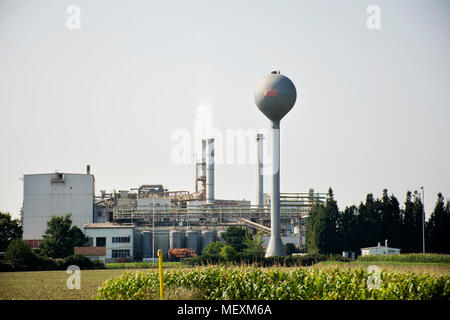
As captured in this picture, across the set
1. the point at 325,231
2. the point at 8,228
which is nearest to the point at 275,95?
the point at 325,231

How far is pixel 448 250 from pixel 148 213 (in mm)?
43051

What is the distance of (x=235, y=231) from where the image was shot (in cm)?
7388

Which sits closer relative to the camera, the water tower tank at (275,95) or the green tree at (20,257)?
the green tree at (20,257)

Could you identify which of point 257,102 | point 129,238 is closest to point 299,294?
point 257,102

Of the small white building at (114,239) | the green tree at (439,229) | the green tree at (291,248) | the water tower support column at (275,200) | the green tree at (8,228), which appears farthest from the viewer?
the green tree at (8,228)

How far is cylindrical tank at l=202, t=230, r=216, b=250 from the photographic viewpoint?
3251 inches

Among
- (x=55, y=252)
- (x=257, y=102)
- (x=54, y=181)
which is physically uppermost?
(x=257, y=102)

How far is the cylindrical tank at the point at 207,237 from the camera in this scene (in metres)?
82.6

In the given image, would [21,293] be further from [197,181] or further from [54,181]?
[197,181]

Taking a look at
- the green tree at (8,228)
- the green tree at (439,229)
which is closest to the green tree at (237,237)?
the green tree at (439,229)

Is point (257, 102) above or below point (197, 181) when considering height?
above

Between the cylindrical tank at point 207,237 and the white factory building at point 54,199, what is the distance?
18.8 metres

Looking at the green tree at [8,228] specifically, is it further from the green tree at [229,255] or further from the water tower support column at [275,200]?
the water tower support column at [275,200]

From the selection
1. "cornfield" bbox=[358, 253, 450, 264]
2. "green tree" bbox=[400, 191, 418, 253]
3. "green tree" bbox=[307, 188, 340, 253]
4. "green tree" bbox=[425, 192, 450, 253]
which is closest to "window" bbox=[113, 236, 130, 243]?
"green tree" bbox=[307, 188, 340, 253]
